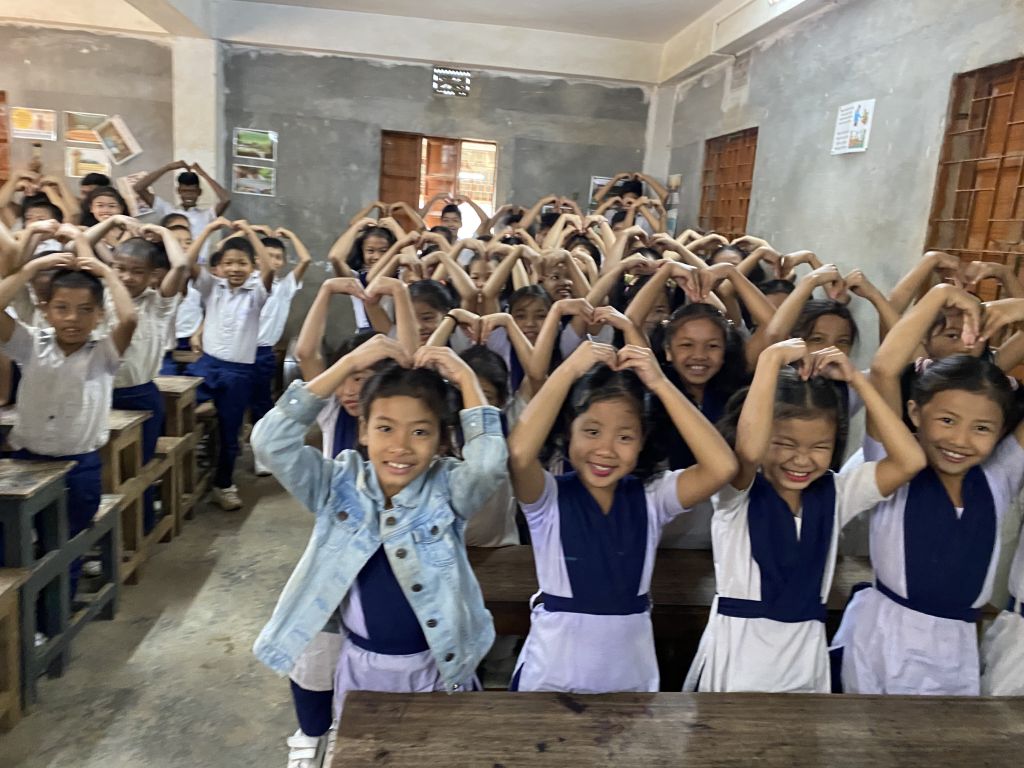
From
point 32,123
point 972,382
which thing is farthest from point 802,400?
point 32,123

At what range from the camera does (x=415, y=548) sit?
1524 mm

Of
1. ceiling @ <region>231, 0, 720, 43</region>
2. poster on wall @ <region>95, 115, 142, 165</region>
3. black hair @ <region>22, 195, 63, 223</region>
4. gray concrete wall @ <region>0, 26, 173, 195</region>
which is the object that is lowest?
black hair @ <region>22, 195, 63, 223</region>

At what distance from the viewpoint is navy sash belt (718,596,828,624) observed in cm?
160

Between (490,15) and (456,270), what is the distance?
3.85m

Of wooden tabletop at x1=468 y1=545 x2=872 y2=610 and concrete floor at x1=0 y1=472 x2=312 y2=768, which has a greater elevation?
wooden tabletop at x1=468 y1=545 x2=872 y2=610

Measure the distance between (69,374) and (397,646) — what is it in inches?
62.6

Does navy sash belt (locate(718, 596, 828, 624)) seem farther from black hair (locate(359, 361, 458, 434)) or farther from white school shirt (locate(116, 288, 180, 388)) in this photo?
white school shirt (locate(116, 288, 180, 388))

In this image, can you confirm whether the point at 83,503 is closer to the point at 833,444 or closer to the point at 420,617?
the point at 420,617

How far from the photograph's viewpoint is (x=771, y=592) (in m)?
1.60

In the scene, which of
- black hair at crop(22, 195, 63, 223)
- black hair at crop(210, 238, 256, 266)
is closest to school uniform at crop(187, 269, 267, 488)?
black hair at crop(210, 238, 256, 266)

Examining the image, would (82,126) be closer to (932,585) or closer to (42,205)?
(42,205)

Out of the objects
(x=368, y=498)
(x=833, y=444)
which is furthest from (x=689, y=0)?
(x=368, y=498)

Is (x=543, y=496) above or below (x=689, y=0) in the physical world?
below

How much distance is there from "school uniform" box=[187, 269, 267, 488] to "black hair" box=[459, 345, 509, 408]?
6.86 ft
